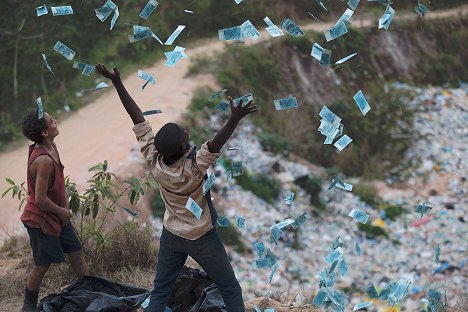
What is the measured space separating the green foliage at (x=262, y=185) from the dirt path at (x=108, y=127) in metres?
1.41

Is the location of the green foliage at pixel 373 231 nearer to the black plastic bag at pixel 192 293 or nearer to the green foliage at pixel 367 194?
the green foliage at pixel 367 194

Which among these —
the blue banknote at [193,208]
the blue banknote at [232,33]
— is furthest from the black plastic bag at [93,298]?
the blue banknote at [232,33]

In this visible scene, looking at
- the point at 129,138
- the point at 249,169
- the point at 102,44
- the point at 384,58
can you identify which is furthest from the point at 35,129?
the point at 384,58

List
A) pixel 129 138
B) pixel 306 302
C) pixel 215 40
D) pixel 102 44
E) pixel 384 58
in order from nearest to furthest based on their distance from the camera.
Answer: pixel 306 302 → pixel 129 138 → pixel 102 44 → pixel 215 40 → pixel 384 58

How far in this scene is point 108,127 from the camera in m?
10.9

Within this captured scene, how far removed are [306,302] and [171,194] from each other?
1634 millimetres

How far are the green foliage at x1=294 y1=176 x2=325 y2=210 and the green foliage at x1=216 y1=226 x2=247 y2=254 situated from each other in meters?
1.82

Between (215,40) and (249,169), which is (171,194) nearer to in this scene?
(249,169)

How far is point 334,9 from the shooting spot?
53.6 feet

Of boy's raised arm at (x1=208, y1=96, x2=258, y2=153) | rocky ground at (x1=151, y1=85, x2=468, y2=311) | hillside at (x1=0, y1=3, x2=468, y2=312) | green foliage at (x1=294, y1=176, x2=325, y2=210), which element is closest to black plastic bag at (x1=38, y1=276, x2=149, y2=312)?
boy's raised arm at (x1=208, y1=96, x2=258, y2=153)

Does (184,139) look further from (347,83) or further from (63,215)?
(347,83)

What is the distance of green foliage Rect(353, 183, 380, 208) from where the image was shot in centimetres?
1143

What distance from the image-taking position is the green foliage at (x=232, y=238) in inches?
383

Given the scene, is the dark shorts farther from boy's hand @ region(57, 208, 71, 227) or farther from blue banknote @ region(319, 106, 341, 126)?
blue banknote @ region(319, 106, 341, 126)
